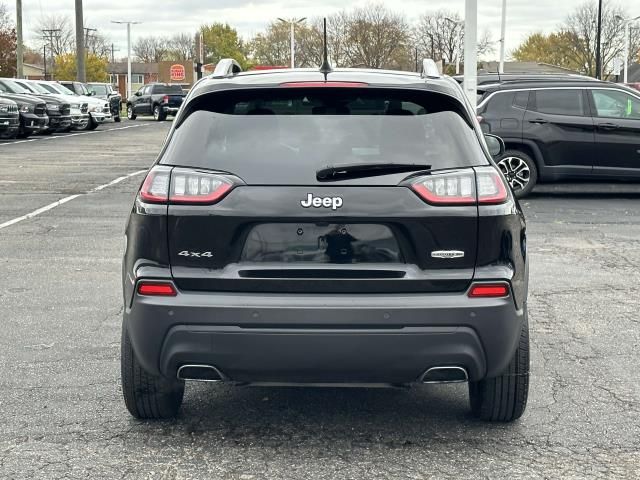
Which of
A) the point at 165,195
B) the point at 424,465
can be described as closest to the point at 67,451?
the point at 165,195

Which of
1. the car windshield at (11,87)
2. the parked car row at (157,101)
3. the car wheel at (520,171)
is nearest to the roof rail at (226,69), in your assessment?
the car wheel at (520,171)

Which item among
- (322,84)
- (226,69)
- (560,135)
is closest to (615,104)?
(560,135)

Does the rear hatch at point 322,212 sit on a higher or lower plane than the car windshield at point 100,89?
higher

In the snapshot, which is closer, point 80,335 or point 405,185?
point 405,185

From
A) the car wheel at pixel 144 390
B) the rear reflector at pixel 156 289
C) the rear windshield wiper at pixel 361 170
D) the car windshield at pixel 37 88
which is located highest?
the rear windshield wiper at pixel 361 170

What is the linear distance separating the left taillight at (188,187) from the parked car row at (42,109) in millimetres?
26520

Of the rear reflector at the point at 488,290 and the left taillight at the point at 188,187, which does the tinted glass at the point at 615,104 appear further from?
the left taillight at the point at 188,187

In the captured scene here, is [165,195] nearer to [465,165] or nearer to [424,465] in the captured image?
[465,165]

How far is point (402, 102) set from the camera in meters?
4.48

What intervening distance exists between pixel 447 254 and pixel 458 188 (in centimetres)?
27

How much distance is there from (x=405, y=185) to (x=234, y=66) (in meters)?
1.49

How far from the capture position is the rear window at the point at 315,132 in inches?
169

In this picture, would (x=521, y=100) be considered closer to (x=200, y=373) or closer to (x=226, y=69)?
(x=226, y=69)

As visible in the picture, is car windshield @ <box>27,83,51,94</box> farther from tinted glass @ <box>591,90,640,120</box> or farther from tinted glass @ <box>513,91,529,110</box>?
tinted glass @ <box>591,90,640,120</box>
